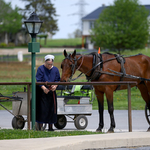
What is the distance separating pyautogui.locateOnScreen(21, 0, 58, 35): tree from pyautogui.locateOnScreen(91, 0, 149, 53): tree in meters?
38.9

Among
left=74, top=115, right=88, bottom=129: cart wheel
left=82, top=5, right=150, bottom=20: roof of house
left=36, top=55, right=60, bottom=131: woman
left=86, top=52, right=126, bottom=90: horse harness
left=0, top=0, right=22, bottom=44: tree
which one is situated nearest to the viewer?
left=36, top=55, right=60, bottom=131: woman

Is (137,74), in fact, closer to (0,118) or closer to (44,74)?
(44,74)

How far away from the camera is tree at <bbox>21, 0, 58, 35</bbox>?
3452 inches

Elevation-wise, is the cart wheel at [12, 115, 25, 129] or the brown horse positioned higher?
the brown horse

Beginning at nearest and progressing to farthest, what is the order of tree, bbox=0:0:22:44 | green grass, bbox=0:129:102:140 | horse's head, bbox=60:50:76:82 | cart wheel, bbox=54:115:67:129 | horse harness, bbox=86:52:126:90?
1. green grass, bbox=0:129:102:140
2. horse's head, bbox=60:50:76:82
3. horse harness, bbox=86:52:126:90
4. cart wheel, bbox=54:115:67:129
5. tree, bbox=0:0:22:44

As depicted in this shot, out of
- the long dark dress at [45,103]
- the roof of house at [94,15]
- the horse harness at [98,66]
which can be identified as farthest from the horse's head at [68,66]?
the roof of house at [94,15]

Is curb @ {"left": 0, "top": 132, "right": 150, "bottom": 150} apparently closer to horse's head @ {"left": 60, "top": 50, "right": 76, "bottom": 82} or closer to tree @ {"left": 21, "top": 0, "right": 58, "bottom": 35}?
horse's head @ {"left": 60, "top": 50, "right": 76, "bottom": 82}

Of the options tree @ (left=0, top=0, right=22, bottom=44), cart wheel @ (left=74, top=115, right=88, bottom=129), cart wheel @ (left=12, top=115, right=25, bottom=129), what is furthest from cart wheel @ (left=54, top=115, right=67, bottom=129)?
tree @ (left=0, top=0, right=22, bottom=44)

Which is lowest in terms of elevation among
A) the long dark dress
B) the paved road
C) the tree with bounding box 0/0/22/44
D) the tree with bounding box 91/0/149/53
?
the paved road

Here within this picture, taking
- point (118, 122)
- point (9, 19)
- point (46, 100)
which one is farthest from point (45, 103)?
point (9, 19)

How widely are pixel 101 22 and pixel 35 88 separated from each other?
43.1m

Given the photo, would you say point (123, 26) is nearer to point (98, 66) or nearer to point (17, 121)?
point (98, 66)

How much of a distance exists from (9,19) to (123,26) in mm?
35292

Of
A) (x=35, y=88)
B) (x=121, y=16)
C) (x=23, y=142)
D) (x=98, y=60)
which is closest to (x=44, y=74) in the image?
(x=35, y=88)
